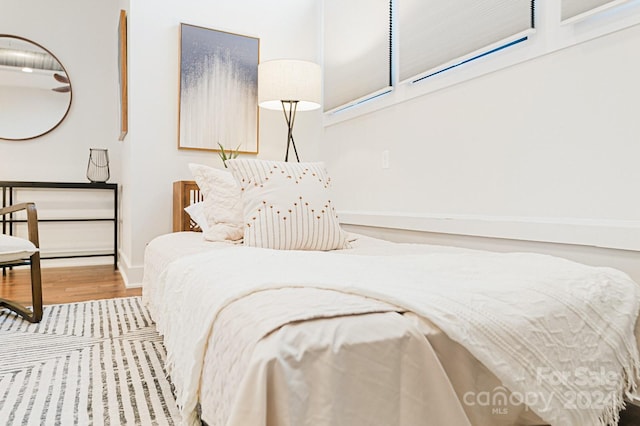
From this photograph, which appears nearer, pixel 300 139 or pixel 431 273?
pixel 431 273

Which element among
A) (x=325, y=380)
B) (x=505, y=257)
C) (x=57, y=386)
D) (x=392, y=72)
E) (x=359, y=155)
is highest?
(x=392, y=72)

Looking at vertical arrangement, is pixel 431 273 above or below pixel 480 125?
below

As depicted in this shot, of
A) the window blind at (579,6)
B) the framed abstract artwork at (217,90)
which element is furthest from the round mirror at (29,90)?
the window blind at (579,6)

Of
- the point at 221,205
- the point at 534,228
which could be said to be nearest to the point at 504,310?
the point at 534,228

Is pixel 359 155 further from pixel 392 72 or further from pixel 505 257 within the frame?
pixel 505 257

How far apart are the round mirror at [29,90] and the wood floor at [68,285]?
1.26 metres

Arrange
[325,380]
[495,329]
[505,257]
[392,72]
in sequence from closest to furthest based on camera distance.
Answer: [325,380], [495,329], [505,257], [392,72]

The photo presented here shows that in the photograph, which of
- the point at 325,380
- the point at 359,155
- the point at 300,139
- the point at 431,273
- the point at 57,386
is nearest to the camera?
the point at 325,380

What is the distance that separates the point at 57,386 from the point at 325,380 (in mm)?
1241

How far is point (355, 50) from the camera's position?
2812 millimetres

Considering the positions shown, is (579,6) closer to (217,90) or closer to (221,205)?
(221,205)

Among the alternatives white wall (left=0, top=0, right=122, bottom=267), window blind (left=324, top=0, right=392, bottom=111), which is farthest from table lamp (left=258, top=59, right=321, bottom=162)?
white wall (left=0, top=0, right=122, bottom=267)

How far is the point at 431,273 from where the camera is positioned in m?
1.05

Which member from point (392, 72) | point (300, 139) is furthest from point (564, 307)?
point (300, 139)
